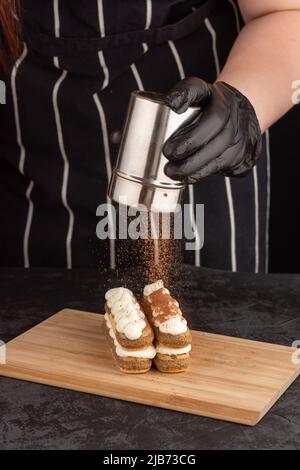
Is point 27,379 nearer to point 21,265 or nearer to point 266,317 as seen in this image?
point 266,317

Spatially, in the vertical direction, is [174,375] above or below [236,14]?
below

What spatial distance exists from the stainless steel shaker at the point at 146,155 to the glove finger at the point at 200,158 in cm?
2

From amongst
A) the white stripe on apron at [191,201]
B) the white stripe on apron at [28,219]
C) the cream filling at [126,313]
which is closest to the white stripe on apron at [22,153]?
the white stripe on apron at [28,219]

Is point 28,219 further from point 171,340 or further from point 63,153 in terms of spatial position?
point 171,340

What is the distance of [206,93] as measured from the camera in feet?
5.18

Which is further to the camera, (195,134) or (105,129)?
(105,129)

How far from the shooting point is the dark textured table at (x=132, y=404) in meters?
1.31

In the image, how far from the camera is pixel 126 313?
1569 millimetres

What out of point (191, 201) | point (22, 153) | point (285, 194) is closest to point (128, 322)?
point (191, 201)

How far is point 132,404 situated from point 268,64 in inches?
31.6

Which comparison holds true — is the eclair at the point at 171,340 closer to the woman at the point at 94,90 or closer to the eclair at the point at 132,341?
the eclair at the point at 132,341

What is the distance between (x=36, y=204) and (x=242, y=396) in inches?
36.2

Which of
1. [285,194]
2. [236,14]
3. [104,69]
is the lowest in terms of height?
[285,194]
